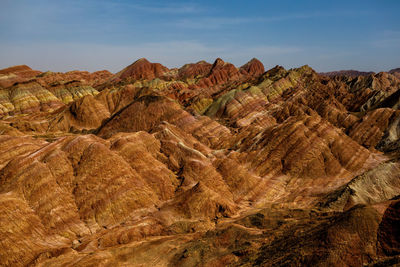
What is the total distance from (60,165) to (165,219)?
609 inches

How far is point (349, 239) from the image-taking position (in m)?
19.0

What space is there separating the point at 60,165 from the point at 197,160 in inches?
790

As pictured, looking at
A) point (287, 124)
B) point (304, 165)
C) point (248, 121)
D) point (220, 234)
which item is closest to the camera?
point (220, 234)

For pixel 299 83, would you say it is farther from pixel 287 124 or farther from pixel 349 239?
pixel 349 239

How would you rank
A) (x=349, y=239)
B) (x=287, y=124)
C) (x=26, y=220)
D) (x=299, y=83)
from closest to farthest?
(x=349, y=239) → (x=26, y=220) → (x=287, y=124) → (x=299, y=83)

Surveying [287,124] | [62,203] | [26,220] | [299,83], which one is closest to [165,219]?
[62,203]

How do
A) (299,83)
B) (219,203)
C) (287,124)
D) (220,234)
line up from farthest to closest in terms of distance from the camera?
(299,83), (287,124), (219,203), (220,234)

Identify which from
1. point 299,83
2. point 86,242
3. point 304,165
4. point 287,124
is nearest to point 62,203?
point 86,242

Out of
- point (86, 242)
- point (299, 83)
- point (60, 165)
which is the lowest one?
point (86, 242)

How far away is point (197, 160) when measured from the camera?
46.8 m

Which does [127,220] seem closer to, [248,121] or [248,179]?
[248,179]

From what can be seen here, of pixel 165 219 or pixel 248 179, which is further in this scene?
pixel 248 179

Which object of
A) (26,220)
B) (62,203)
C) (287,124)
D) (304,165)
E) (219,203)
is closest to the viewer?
(26,220)

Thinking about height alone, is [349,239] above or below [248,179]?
above
